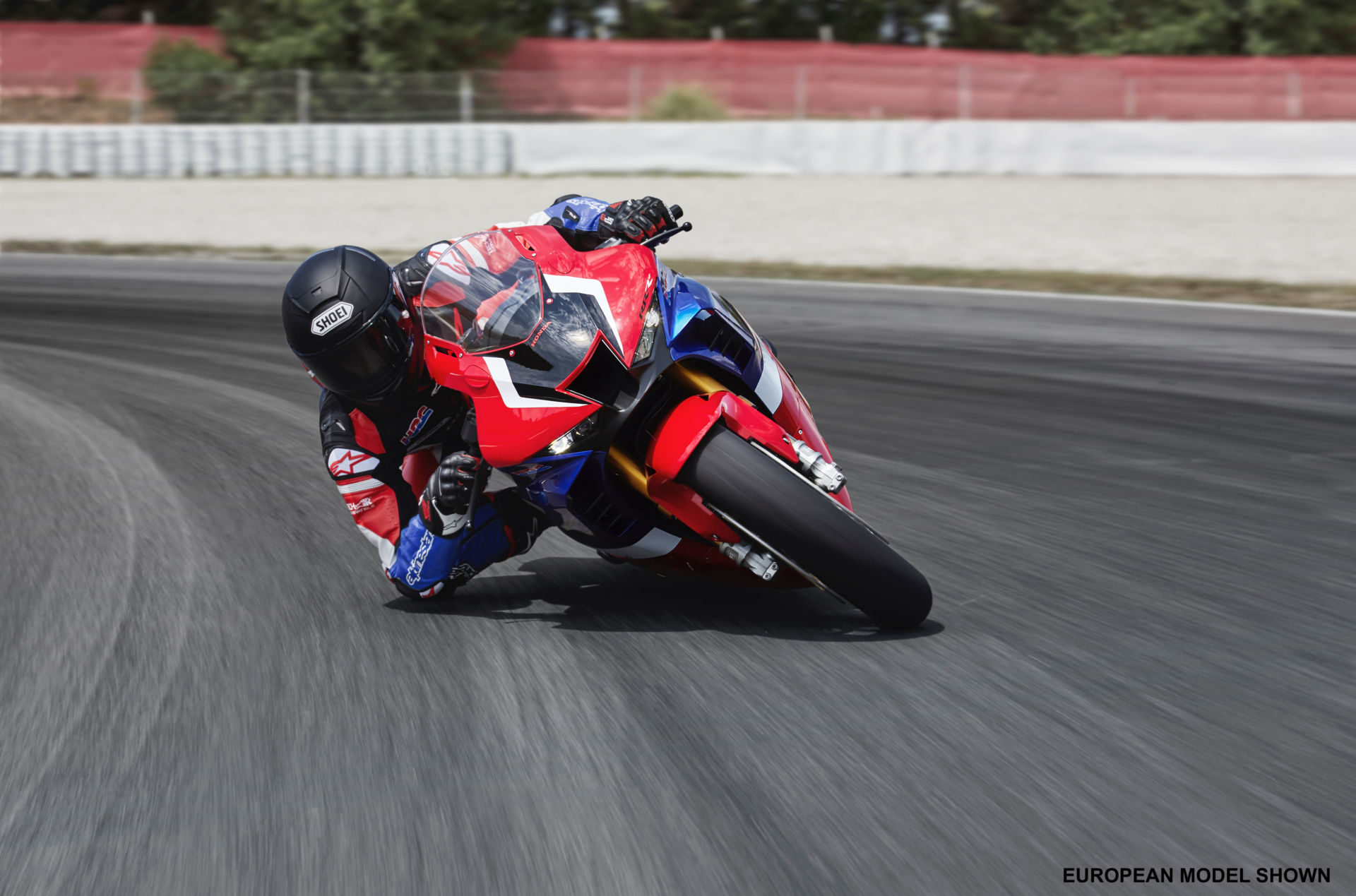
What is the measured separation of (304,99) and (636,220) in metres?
25.0

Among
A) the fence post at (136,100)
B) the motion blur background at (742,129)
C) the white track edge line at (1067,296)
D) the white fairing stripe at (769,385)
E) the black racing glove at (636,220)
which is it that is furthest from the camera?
the fence post at (136,100)

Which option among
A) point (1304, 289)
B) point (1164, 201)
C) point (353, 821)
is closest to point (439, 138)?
point (1164, 201)

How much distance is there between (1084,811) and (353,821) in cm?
156

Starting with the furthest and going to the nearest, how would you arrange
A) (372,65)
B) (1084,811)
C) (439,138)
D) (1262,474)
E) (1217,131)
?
(372,65), (439,138), (1217,131), (1262,474), (1084,811)

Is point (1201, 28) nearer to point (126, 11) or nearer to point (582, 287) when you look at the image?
point (126, 11)

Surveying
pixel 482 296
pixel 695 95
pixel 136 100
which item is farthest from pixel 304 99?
pixel 482 296

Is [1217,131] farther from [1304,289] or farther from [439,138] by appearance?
[439,138]

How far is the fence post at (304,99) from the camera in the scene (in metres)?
27.2

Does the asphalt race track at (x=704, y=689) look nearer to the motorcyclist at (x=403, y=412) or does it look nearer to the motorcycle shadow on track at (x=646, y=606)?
the motorcycle shadow on track at (x=646, y=606)

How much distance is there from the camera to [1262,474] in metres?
5.98

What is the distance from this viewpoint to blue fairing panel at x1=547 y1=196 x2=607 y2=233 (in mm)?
4441

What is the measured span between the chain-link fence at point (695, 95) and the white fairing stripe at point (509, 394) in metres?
23.9

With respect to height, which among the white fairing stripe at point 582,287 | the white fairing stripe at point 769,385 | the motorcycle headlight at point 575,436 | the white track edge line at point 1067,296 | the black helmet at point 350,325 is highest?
the white fairing stripe at point 582,287

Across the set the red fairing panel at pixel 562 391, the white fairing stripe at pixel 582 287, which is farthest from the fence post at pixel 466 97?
the white fairing stripe at pixel 582 287
